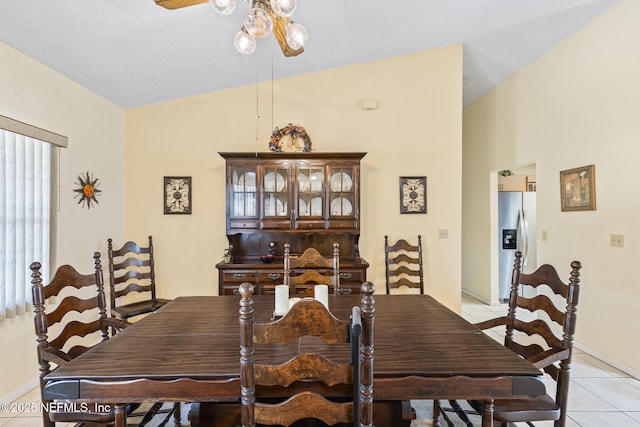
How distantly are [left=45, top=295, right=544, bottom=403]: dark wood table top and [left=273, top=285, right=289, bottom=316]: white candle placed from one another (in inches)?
9.5

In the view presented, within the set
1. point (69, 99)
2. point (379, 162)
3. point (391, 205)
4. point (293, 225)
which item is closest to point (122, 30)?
point (69, 99)

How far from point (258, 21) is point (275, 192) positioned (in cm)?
212

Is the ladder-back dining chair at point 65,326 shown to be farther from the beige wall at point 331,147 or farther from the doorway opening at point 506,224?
the doorway opening at point 506,224

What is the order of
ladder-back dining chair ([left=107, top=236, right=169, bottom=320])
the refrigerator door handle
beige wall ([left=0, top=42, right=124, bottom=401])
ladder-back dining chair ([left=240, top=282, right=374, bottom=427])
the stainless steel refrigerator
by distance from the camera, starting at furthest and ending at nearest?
1. the stainless steel refrigerator
2. the refrigerator door handle
3. ladder-back dining chair ([left=107, top=236, right=169, bottom=320])
4. beige wall ([left=0, top=42, right=124, bottom=401])
5. ladder-back dining chair ([left=240, top=282, right=374, bottom=427])

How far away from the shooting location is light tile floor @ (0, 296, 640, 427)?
227 centimetres

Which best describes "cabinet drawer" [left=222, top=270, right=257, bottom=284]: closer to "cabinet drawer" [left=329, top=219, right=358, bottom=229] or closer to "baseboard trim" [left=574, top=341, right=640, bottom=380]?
"cabinet drawer" [left=329, top=219, right=358, bottom=229]

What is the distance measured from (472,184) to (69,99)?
17.6 feet

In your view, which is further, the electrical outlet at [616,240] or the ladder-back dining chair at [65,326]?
the electrical outlet at [616,240]

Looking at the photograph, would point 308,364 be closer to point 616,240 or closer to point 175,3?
point 175,3

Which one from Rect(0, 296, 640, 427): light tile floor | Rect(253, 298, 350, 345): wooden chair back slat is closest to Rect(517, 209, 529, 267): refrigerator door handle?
Rect(0, 296, 640, 427): light tile floor

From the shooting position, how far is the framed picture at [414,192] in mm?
3963

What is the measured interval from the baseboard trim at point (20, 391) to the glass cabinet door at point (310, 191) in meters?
2.64

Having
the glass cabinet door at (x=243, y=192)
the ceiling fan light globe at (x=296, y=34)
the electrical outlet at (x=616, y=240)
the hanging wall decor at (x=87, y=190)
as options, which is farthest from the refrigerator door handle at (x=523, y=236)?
the hanging wall decor at (x=87, y=190)

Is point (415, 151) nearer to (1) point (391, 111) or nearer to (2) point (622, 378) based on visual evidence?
(1) point (391, 111)
